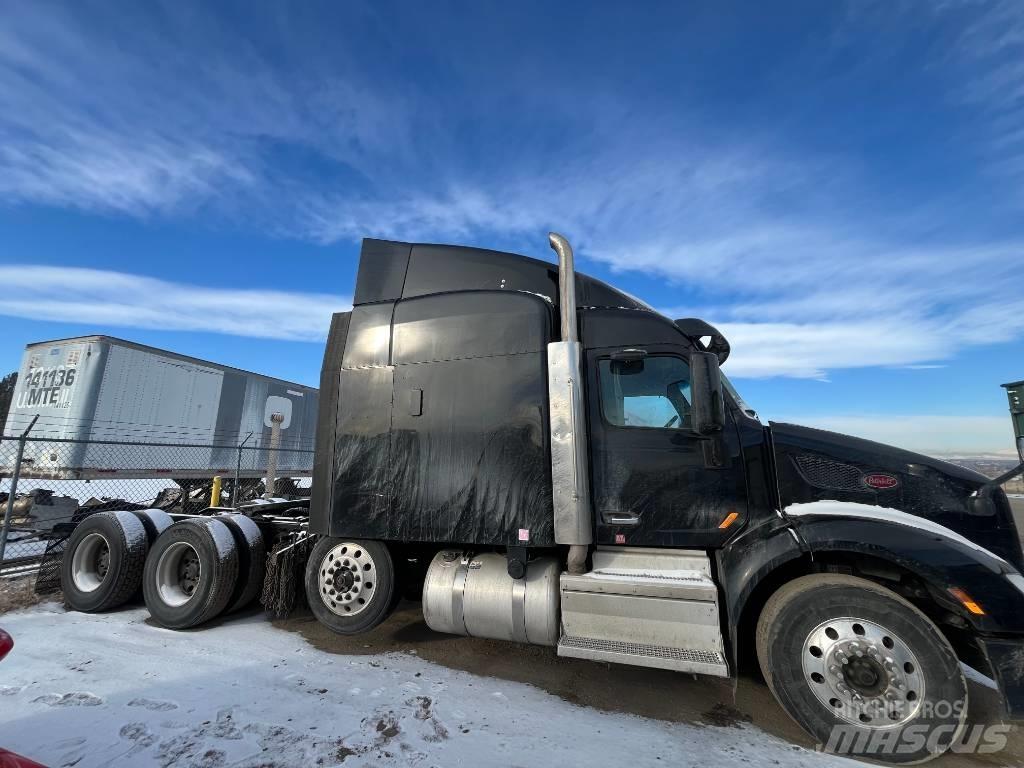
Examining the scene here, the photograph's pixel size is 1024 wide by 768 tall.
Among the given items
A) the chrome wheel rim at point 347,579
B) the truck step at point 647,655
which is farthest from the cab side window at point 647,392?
the chrome wheel rim at point 347,579

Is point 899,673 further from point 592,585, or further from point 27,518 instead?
point 27,518

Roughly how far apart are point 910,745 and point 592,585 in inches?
79.0

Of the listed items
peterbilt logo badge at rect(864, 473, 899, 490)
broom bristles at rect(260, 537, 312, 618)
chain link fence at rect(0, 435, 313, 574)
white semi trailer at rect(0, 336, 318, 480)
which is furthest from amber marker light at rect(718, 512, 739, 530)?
white semi trailer at rect(0, 336, 318, 480)

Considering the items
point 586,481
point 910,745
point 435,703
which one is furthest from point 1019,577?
point 435,703

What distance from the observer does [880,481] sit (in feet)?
10.8

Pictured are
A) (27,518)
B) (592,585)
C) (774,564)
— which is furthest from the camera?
(27,518)

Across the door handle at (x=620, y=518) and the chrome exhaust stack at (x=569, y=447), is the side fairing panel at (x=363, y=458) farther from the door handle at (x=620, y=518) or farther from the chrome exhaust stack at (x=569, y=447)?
the door handle at (x=620, y=518)

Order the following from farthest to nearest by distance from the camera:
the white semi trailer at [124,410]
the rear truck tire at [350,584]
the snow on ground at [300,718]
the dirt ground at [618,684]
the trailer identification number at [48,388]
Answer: the trailer identification number at [48,388]
the white semi trailer at [124,410]
the rear truck tire at [350,584]
the dirt ground at [618,684]
the snow on ground at [300,718]

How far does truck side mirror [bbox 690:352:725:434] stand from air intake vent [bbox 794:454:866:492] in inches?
27.5

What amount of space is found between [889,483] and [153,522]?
278 inches

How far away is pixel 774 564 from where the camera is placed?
313 centimetres

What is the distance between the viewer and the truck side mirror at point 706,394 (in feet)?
11.0

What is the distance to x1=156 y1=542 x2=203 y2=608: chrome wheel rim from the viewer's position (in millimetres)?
4812

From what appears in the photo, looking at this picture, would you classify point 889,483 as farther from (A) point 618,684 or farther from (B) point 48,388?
(B) point 48,388
